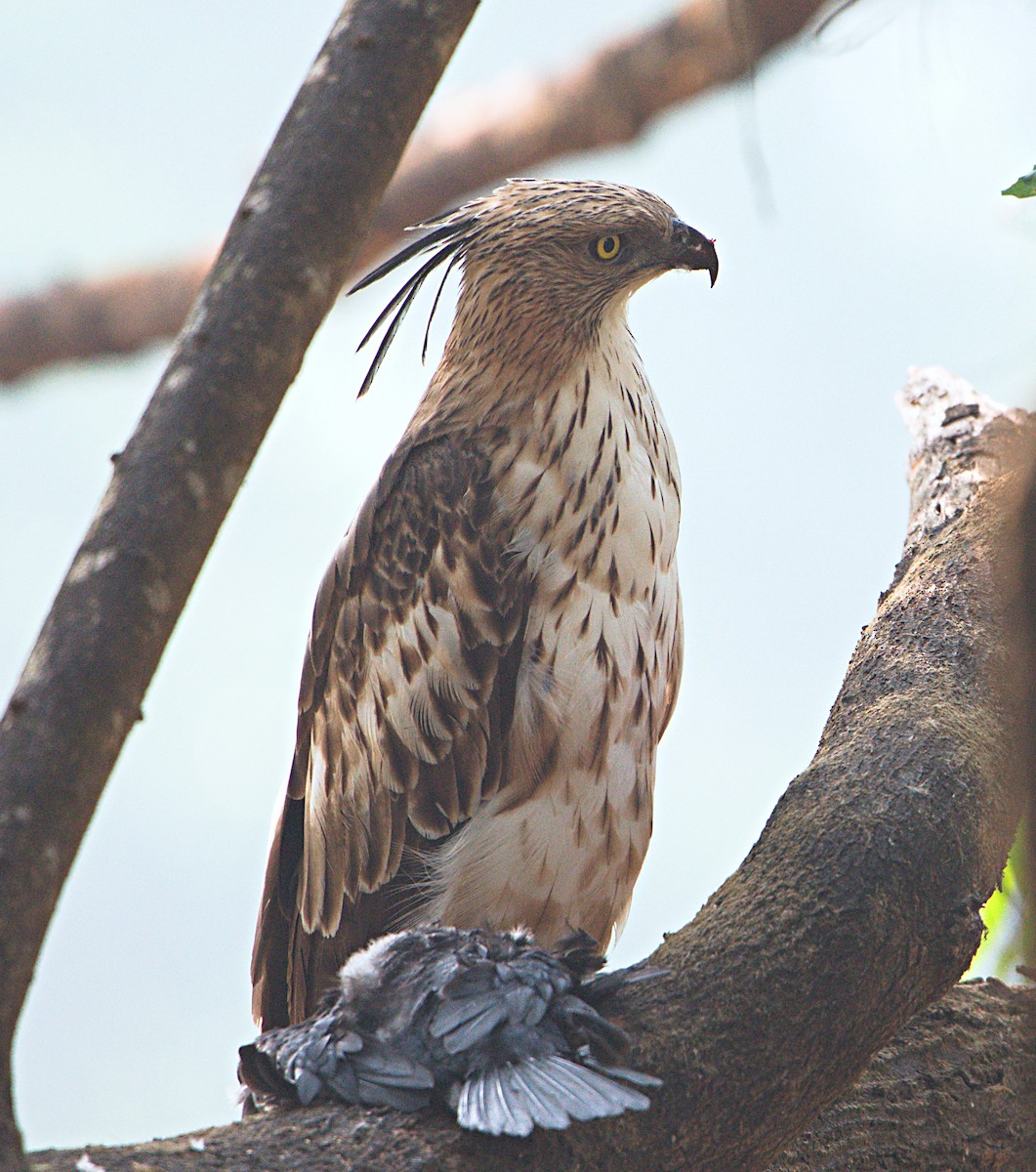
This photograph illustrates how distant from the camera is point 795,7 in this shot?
5293 mm

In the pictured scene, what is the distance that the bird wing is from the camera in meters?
2.90

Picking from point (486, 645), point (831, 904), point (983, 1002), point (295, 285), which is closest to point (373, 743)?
point (486, 645)

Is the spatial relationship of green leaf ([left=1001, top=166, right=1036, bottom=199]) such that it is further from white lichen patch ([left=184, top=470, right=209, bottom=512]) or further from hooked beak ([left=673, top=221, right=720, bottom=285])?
hooked beak ([left=673, top=221, right=720, bottom=285])

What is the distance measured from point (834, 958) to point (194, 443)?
130 cm

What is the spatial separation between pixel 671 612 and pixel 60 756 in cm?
195

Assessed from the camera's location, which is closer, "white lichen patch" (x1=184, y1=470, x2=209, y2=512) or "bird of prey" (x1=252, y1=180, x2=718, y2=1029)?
"white lichen patch" (x1=184, y1=470, x2=209, y2=512)

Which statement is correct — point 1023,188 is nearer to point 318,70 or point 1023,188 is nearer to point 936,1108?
point 318,70

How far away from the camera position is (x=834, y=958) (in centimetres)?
209

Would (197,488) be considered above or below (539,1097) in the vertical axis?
above

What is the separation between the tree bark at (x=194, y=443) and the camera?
4.52 ft

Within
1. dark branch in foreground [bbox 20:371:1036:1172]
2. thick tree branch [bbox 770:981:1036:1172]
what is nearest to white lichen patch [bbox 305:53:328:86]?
dark branch in foreground [bbox 20:371:1036:1172]

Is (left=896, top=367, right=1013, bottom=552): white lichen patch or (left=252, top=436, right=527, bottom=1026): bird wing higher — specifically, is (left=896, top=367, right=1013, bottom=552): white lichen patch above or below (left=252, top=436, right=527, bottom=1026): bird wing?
above

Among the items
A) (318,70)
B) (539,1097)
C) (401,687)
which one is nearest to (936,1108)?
(539,1097)

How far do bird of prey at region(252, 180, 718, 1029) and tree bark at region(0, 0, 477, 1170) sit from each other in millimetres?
1345
